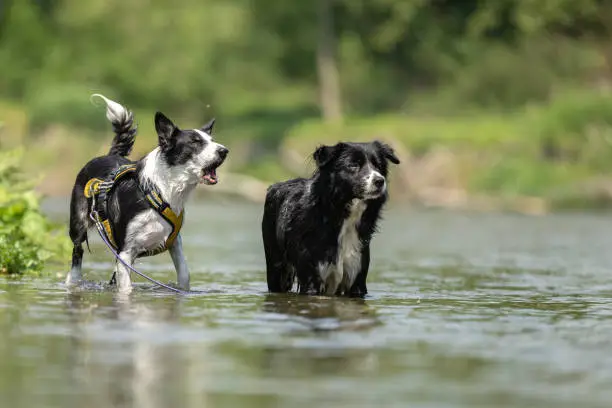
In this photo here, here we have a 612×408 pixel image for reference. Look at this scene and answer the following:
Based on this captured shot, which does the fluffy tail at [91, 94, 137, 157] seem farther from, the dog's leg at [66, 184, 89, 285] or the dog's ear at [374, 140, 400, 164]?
the dog's ear at [374, 140, 400, 164]

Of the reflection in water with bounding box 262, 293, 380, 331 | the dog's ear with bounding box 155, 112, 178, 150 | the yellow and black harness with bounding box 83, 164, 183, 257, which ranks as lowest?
the reflection in water with bounding box 262, 293, 380, 331

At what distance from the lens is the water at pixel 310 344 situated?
7.04 meters

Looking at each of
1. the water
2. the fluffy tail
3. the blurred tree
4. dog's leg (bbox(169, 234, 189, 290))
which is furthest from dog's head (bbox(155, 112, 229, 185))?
the blurred tree

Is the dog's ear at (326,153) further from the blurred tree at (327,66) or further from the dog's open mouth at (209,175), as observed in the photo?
the blurred tree at (327,66)

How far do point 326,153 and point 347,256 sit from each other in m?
0.97

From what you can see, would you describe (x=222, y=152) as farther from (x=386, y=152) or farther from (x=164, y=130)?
(x=386, y=152)

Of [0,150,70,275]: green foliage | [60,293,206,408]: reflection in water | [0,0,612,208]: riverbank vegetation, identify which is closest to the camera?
[60,293,206,408]: reflection in water

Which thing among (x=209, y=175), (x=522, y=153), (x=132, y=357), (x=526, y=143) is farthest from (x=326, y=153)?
(x=526, y=143)

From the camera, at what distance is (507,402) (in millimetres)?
6883

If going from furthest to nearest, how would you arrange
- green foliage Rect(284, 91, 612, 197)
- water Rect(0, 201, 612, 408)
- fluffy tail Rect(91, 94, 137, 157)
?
1. green foliage Rect(284, 91, 612, 197)
2. fluffy tail Rect(91, 94, 137, 157)
3. water Rect(0, 201, 612, 408)

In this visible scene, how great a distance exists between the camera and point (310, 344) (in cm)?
883

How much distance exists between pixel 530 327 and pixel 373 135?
3451 cm

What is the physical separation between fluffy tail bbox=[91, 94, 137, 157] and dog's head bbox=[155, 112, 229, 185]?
5.21 ft

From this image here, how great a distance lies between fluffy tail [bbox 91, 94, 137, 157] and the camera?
→ 44.8 feet
